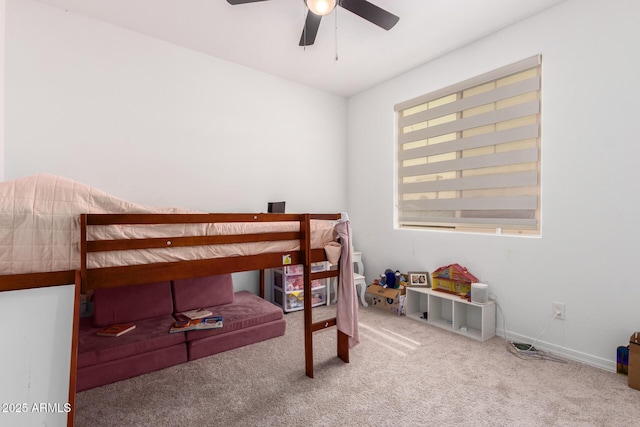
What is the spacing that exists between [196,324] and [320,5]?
2438mm

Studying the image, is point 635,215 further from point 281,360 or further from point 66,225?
point 66,225

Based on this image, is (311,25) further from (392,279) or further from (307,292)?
(392,279)

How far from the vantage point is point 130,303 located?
8.11 ft

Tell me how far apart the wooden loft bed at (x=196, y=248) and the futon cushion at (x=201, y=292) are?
3.39 feet

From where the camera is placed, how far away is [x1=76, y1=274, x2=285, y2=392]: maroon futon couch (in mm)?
2041

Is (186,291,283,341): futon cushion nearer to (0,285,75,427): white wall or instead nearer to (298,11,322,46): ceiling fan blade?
(0,285,75,427): white wall

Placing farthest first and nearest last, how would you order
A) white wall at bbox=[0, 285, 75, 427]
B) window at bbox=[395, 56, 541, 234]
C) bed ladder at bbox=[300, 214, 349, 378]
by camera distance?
window at bbox=[395, 56, 541, 234]
bed ladder at bbox=[300, 214, 349, 378]
white wall at bbox=[0, 285, 75, 427]

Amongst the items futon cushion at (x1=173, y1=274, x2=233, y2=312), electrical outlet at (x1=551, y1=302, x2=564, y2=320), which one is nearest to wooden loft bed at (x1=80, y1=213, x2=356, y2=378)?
futon cushion at (x1=173, y1=274, x2=233, y2=312)

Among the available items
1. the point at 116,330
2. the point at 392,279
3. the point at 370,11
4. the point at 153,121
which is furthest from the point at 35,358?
the point at 392,279

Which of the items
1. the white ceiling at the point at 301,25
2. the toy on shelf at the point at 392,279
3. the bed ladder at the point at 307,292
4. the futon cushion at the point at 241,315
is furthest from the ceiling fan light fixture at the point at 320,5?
the toy on shelf at the point at 392,279

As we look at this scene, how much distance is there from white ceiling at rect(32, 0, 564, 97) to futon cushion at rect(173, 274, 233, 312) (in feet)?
7.47

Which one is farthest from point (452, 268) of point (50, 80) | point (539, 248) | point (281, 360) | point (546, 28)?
point (50, 80)

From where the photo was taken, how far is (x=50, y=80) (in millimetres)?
2510

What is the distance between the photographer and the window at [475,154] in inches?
105
